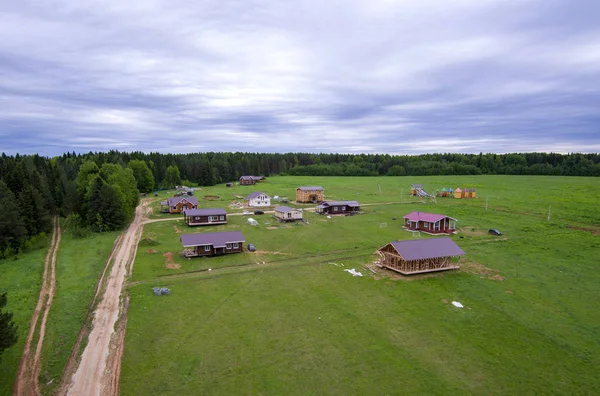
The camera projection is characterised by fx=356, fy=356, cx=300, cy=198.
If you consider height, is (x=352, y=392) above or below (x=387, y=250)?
below

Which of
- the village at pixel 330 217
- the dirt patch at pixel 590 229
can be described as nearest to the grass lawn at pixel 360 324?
the village at pixel 330 217

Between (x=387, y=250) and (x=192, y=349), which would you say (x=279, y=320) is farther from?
(x=387, y=250)

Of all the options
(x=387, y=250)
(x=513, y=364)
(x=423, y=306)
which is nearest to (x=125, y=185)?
(x=387, y=250)

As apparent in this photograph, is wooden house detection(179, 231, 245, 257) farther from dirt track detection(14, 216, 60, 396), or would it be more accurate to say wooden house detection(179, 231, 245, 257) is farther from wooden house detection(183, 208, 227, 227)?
wooden house detection(183, 208, 227, 227)

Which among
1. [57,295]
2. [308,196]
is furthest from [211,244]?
[308,196]

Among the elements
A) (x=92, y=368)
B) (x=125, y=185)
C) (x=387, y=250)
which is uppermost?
(x=125, y=185)

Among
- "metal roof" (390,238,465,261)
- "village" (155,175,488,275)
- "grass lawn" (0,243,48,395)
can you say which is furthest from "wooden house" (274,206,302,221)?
"grass lawn" (0,243,48,395)

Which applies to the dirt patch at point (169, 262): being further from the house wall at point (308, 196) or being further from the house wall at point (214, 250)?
the house wall at point (308, 196)
